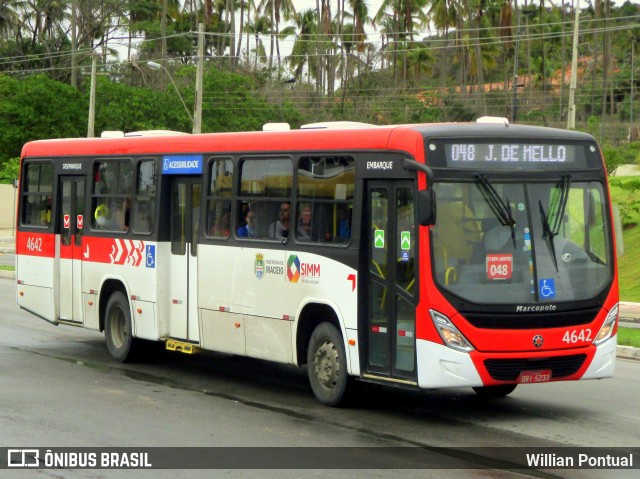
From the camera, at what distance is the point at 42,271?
17000 millimetres

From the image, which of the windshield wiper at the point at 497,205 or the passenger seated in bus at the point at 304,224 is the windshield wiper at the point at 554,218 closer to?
the windshield wiper at the point at 497,205

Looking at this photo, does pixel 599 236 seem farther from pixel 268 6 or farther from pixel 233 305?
pixel 268 6

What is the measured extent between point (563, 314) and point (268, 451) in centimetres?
319

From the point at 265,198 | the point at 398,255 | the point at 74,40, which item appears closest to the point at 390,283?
the point at 398,255

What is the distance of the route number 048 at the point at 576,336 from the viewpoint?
1096 centimetres

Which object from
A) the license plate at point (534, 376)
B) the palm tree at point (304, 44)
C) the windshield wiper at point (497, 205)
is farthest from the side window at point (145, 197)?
the palm tree at point (304, 44)

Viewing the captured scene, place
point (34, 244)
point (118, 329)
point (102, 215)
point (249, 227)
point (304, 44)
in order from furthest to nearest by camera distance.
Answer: point (304, 44) < point (34, 244) < point (102, 215) < point (118, 329) < point (249, 227)

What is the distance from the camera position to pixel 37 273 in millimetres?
17141

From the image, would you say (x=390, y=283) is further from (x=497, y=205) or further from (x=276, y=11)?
(x=276, y=11)

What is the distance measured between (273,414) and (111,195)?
5.37m

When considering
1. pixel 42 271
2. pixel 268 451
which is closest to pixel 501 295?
pixel 268 451

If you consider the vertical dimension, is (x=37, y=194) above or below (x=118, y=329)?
above

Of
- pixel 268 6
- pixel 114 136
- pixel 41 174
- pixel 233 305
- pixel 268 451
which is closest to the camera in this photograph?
pixel 268 451

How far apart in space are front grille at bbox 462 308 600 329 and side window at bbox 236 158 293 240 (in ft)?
8.82
